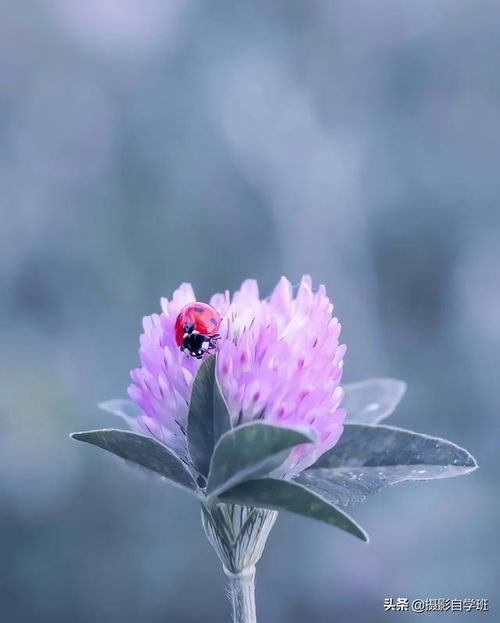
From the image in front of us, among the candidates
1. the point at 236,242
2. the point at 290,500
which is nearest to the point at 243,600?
the point at 290,500

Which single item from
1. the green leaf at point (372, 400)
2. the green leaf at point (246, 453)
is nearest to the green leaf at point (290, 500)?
the green leaf at point (246, 453)

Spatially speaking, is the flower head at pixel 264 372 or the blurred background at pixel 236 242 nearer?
the flower head at pixel 264 372

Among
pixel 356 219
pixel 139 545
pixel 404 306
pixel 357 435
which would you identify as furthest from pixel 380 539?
pixel 357 435

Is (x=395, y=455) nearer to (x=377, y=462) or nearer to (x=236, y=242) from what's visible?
(x=377, y=462)

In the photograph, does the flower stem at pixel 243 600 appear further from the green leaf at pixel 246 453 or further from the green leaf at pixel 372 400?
the green leaf at pixel 372 400

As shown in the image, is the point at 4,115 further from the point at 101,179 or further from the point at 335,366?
the point at 335,366
